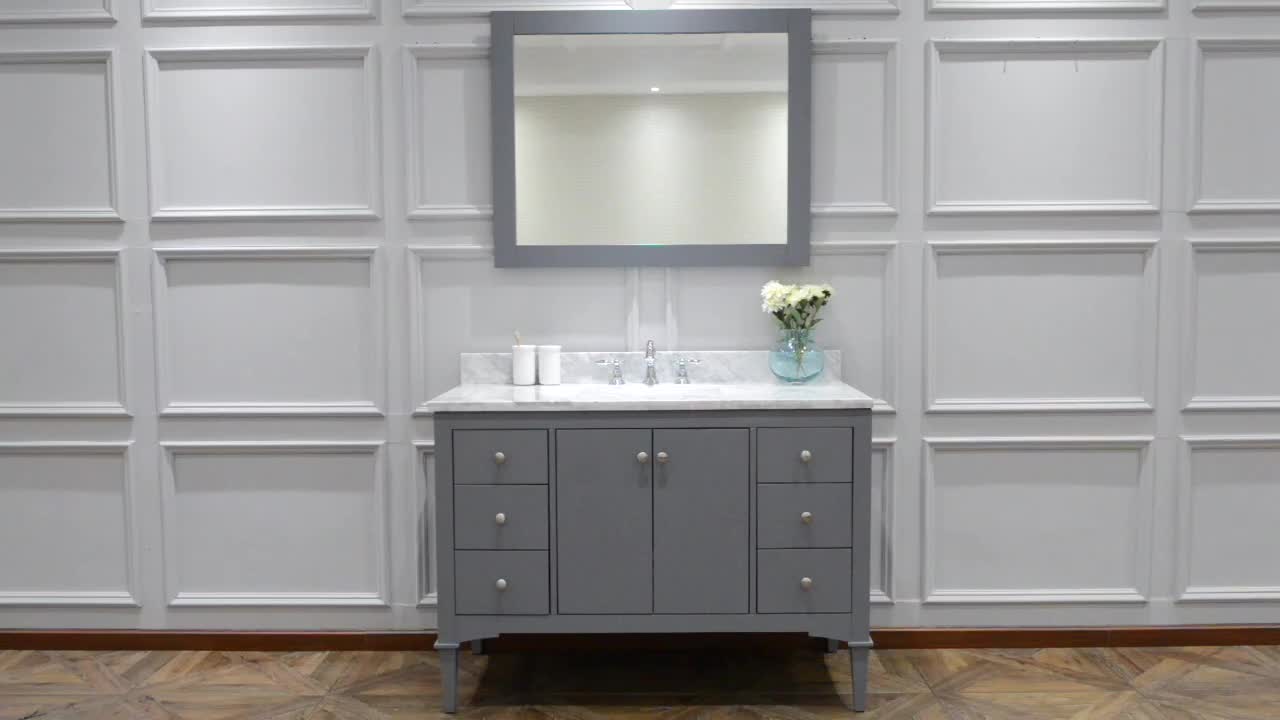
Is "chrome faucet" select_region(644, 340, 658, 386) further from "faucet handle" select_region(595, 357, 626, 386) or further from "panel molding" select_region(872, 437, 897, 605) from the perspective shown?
"panel molding" select_region(872, 437, 897, 605)

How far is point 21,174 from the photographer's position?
2.84 meters

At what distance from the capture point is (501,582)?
2412mm

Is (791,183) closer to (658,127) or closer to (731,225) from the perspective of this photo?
(731,225)

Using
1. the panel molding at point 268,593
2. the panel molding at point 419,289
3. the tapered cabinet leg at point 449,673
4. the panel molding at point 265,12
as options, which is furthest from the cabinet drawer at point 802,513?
the panel molding at point 265,12

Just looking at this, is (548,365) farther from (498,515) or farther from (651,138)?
(651,138)

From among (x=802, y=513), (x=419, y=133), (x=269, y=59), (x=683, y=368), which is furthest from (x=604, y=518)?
(x=269, y=59)

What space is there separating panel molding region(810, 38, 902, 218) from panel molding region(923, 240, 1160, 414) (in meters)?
0.20

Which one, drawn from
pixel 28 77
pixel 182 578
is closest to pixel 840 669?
pixel 182 578

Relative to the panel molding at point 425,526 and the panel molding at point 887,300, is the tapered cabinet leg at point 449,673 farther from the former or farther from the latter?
the panel molding at point 887,300

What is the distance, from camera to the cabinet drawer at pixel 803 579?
7.93ft

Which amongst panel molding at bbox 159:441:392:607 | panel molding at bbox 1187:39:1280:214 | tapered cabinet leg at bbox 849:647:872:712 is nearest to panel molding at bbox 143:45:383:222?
panel molding at bbox 159:441:392:607

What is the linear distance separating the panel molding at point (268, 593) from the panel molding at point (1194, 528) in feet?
7.79

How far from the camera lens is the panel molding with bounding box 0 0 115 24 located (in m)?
2.80

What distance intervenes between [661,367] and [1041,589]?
133 centimetres
